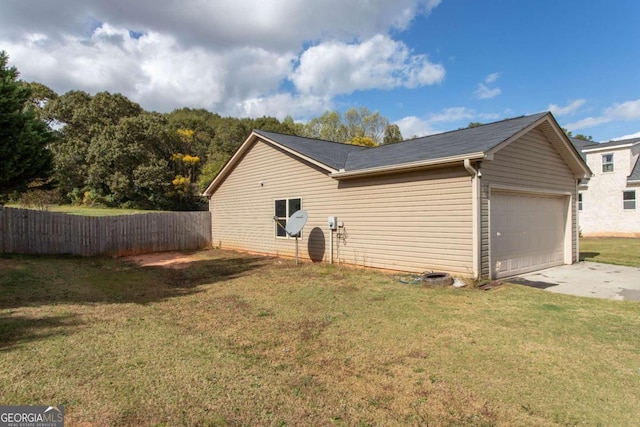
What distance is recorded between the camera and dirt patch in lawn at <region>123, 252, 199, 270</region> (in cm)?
1130

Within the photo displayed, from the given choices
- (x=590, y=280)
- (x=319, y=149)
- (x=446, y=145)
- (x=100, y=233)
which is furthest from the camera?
(x=100, y=233)

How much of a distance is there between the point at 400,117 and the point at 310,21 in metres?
33.9

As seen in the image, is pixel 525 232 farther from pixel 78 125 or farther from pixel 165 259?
pixel 78 125

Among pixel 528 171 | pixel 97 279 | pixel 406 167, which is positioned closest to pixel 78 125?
pixel 97 279

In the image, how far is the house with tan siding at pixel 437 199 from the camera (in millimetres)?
7699

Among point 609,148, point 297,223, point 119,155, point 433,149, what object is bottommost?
point 297,223

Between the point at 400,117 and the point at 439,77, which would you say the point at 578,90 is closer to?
the point at 439,77

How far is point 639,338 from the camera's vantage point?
4387mm

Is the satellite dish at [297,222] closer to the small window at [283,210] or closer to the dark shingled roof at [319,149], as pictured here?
the small window at [283,210]

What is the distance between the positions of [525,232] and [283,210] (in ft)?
25.5

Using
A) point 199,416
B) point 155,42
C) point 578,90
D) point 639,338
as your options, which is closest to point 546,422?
point 199,416

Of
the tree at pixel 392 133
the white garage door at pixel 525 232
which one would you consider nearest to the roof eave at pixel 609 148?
the white garage door at pixel 525 232

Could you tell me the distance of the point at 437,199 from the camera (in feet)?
26.6

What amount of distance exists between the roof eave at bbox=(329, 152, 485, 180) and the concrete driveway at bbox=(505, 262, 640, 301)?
310 cm
